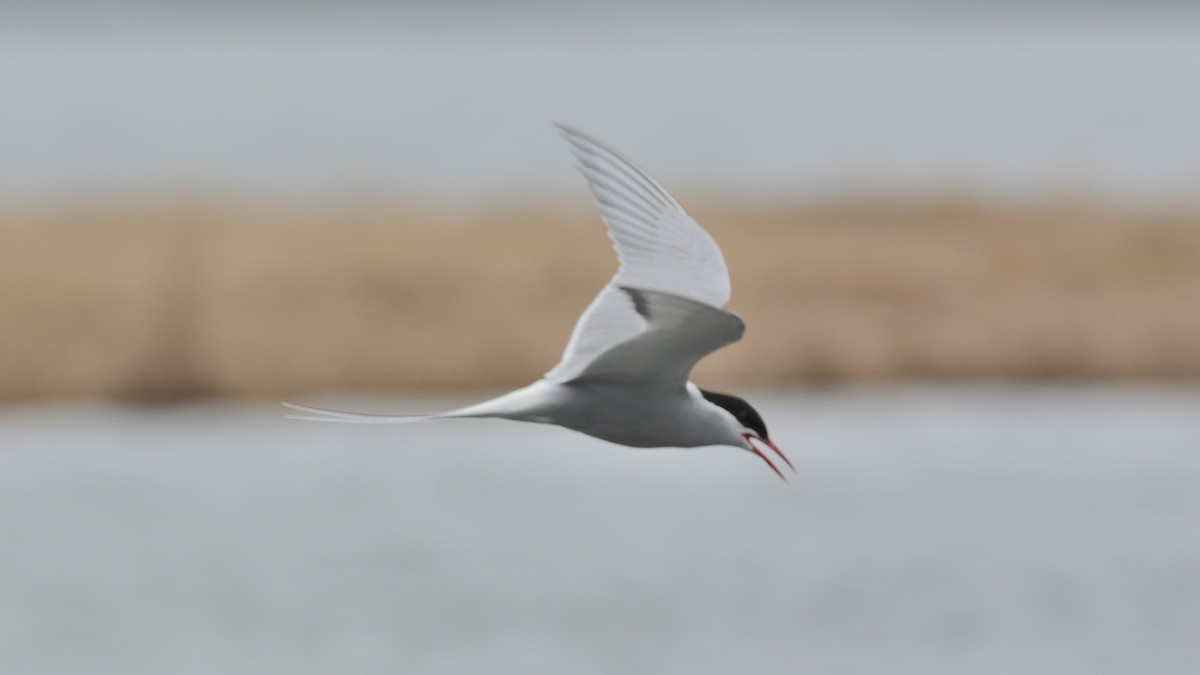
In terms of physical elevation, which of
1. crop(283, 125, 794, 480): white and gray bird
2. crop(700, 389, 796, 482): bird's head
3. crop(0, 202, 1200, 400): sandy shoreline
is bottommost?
crop(0, 202, 1200, 400): sandy shoreline

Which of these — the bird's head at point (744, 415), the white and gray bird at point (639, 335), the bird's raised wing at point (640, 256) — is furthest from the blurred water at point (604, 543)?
the bird's raised wing at point (640, 256)

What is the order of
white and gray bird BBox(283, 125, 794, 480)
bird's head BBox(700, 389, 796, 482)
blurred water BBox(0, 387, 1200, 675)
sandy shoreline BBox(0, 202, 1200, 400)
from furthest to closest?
1. sandy shoreline BBox(0, 202, 1200, 400)
2. blurred water BBox(0, 387, 1200, 675)
3. bird's head BBox(700, 389, 796, 482)
4. white and gray bird BBox(283, 125, 794, 480)

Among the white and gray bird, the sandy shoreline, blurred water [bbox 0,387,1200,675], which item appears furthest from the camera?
the sandy shoreline

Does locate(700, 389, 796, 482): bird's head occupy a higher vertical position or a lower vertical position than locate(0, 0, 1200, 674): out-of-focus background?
higher

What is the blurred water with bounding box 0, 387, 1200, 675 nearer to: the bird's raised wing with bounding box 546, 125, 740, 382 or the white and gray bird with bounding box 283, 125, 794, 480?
the white and gray bird with bounding box 283, 125, 794, 480

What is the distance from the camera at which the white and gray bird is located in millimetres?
3994

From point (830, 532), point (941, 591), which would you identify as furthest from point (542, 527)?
point (941, 591)

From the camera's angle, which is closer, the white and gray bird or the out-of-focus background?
the white and gray bird

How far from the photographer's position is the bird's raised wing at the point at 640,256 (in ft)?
13.3

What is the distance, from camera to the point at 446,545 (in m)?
10.4

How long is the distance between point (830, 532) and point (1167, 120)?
15416 mm

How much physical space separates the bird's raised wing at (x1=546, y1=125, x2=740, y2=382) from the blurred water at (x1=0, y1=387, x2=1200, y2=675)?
4.53 meters

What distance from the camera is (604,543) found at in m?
10.4

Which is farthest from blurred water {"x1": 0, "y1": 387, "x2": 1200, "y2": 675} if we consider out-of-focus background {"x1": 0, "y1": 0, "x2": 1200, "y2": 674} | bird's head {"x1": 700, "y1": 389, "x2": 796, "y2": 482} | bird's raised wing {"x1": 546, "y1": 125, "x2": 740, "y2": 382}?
bird's raised wing {"x1": 546, "y1": 125, "x2": 740, "y2": 382}
